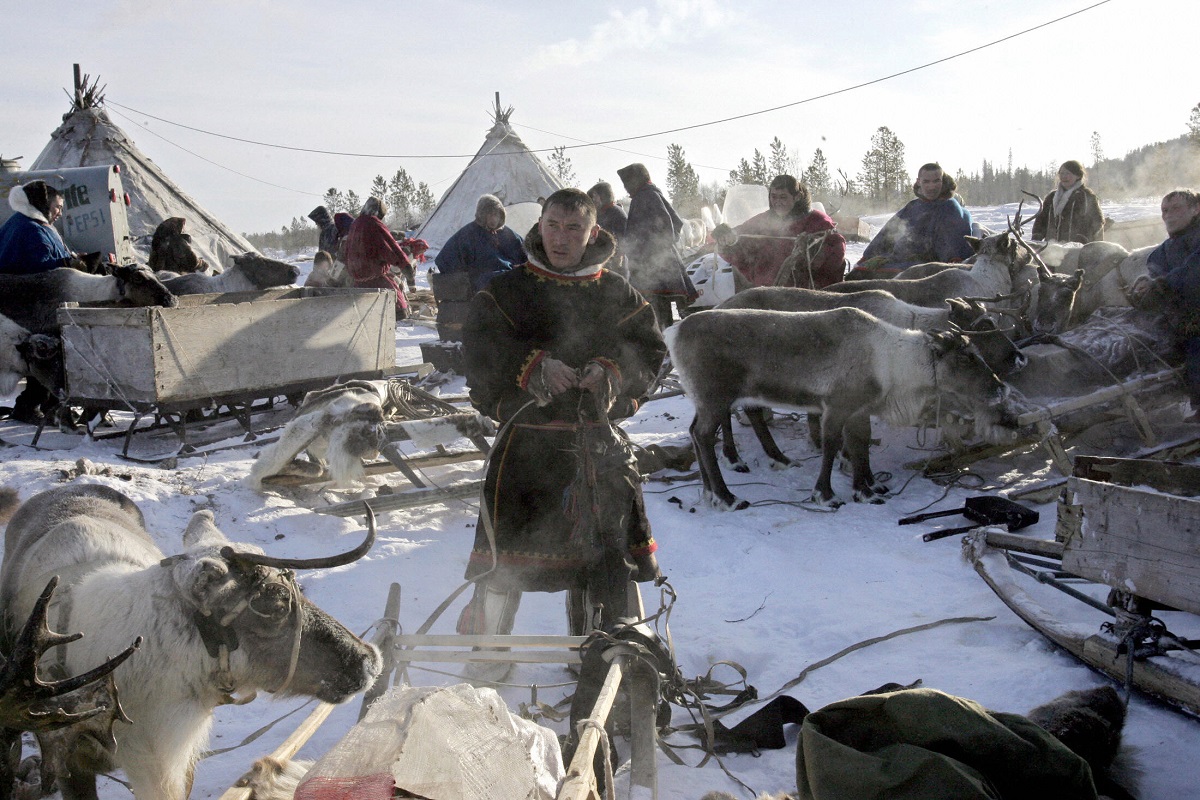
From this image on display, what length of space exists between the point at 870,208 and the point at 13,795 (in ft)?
110

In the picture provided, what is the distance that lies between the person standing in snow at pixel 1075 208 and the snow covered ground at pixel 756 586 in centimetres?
411

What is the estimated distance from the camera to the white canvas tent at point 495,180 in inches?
898

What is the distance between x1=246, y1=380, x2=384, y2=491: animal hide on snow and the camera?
17.7ft

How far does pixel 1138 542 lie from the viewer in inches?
114

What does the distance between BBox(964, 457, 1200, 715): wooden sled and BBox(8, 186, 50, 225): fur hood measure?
841cm

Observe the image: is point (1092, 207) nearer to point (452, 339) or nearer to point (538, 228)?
point (452, 339)

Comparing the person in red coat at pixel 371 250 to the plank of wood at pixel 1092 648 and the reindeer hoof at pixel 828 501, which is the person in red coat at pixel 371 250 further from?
the plank of wood at pixel 1092 648

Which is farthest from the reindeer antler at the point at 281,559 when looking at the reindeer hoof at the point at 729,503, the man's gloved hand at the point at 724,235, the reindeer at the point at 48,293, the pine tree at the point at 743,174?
the pine tree at the point at 743,174

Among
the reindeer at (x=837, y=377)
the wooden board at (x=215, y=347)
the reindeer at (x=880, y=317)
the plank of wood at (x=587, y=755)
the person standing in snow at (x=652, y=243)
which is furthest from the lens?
the person standing in snow at (x=652, y=243)

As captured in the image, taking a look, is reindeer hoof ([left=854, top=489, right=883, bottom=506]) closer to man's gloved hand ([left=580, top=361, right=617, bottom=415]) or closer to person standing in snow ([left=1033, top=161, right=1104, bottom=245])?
man's gloved hand ([left=580, top=361, right=617, bottom=415])

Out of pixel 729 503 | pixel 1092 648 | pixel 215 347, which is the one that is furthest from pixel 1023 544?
pixel 215 347

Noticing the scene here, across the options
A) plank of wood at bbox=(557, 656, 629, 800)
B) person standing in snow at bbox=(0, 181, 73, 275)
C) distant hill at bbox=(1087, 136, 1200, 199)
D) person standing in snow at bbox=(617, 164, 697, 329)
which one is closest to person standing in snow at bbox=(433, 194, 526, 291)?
person standing in snow at bbox=(617, 164, 697, 329)

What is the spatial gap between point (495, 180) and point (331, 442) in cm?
1852

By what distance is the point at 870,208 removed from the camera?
107 feet
